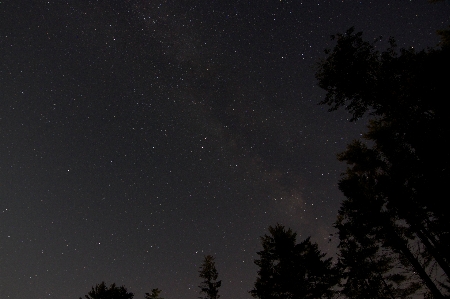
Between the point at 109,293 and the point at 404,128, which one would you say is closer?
the point at 404,128

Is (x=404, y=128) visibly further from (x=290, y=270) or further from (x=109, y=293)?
(x=109, y=293)

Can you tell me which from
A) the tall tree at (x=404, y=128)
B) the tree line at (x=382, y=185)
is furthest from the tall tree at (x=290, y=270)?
the tall tree at (x=404, y=128)

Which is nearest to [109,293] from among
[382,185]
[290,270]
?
[290,270]

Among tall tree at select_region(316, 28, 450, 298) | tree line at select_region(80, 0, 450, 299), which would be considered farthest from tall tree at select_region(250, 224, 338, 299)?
tall tree at select_region(316, 28, 450, 298)

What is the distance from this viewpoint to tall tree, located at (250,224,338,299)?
56.9 ft

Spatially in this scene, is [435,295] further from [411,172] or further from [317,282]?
[317,282]

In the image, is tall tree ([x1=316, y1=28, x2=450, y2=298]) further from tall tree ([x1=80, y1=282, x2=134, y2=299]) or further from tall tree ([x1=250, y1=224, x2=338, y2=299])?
tall tree ([x1=80, y1=282, x2=134, y2=299])

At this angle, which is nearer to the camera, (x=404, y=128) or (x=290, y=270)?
(x=404, y=128)

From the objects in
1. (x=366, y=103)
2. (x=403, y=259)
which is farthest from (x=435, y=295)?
(x=366, y=103)

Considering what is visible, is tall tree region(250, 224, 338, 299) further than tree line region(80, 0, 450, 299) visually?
Yes

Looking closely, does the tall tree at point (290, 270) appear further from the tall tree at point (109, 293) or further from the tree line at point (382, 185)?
the tall tree at point (109, 293)

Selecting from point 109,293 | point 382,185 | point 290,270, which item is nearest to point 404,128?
point 382,185

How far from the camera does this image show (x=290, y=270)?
1758 centimetres

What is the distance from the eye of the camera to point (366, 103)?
1229cm
